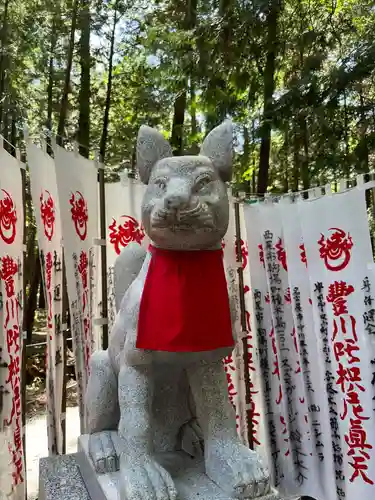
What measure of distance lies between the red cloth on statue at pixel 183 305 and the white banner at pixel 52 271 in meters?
1.60

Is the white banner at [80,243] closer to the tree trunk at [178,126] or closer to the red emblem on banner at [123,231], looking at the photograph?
the red emblem on banner at [123,231]

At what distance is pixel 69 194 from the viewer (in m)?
3.31

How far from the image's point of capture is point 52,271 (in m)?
3.48

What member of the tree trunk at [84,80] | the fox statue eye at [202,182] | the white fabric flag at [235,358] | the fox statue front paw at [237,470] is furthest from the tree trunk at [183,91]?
the fox statue front paw at [237,470]

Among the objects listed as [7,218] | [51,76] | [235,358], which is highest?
[51,76]

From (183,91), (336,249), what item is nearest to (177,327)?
(336,249)

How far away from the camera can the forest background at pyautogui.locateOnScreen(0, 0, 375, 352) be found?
4352mm

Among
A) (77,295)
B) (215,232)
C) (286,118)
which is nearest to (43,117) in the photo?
(286,118)

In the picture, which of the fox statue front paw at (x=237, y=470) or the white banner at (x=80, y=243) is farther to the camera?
the white banner at (x=80, y=243)

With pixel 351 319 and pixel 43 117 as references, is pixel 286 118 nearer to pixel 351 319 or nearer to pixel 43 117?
pixel 351 319

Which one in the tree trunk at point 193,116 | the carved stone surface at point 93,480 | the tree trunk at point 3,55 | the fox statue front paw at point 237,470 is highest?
the tree trunk at point 3,55

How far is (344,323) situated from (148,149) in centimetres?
183

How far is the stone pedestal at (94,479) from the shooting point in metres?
1.89

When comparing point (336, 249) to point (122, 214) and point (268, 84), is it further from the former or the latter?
point (268, 84)
